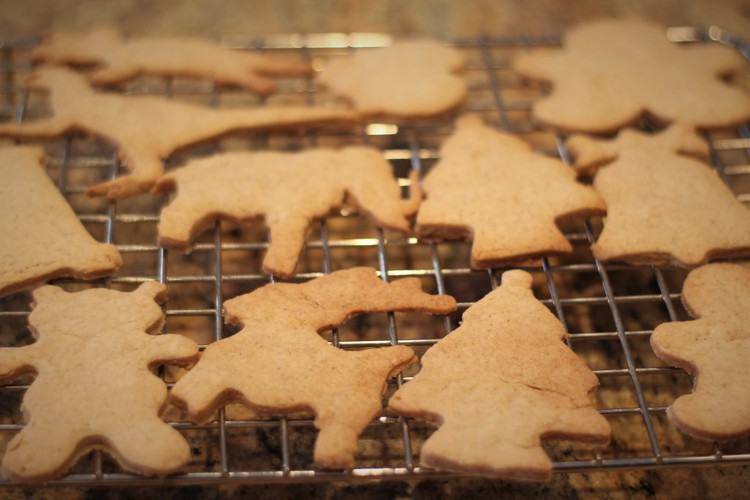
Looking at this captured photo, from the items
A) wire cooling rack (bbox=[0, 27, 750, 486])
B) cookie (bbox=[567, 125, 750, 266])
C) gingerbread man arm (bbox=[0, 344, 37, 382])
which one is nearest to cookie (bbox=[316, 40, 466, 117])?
wire cooling rack (bbox=[0, 27, 750, 486])

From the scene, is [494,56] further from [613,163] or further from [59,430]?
[59,430]

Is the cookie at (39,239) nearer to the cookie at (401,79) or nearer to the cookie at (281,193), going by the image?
the cookie at (281,193)

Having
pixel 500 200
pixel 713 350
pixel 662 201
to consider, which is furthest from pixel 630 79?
pixel 713 350

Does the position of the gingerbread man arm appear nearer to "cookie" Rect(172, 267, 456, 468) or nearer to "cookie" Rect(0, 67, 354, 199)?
"cookie" Rect(172, 267, 456, 468)

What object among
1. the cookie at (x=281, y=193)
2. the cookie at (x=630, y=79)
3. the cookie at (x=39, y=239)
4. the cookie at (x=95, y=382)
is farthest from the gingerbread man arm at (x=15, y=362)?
the cookie at (x=630, y=79)

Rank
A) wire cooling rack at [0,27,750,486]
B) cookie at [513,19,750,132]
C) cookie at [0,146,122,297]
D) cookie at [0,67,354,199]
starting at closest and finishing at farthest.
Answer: wire cooling rack at [0,27,750,486] → cookie at [0,146,122,297] → cookie at [0,67,354,199] → cookie at [513,19,750,132]

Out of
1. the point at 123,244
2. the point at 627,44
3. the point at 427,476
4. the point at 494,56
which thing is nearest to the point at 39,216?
the point at 123,244

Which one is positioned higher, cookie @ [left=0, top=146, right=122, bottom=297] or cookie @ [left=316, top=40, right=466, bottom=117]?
cookie @ [left=316, top=40, right=466, bottom=117]
